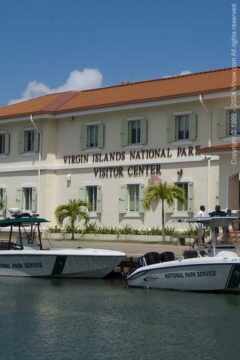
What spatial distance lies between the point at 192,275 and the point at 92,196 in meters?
18.3

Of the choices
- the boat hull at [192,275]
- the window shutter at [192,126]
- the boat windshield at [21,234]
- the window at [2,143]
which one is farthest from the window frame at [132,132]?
the boat hull at [192,275]

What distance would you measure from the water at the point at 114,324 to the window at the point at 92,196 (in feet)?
51.6

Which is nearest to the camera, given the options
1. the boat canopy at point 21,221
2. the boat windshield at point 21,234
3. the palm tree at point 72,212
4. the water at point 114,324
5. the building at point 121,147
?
the water at point 114,324

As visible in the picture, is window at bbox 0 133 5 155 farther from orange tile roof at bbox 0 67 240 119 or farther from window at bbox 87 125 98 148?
window at bbox 87 125 98 148

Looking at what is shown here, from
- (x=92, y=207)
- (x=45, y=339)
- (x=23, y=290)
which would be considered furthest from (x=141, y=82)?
(x=45, y=339)

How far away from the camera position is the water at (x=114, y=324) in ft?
46.2

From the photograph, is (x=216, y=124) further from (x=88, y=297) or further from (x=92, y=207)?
(x=88, y=297)

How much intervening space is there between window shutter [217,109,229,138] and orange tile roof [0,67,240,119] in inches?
44.0

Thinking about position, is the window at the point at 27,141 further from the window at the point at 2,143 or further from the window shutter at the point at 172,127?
the window shutter at the point at 172,127

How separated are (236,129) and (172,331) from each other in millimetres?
19427

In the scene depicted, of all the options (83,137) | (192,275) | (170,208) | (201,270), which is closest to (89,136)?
(83,137)

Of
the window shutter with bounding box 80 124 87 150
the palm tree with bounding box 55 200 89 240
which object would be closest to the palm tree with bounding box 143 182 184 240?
the palm tree with bounding box 55 200 89 240

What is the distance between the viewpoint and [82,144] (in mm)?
40219

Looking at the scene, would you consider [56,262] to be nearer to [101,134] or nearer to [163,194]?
[163,194]
